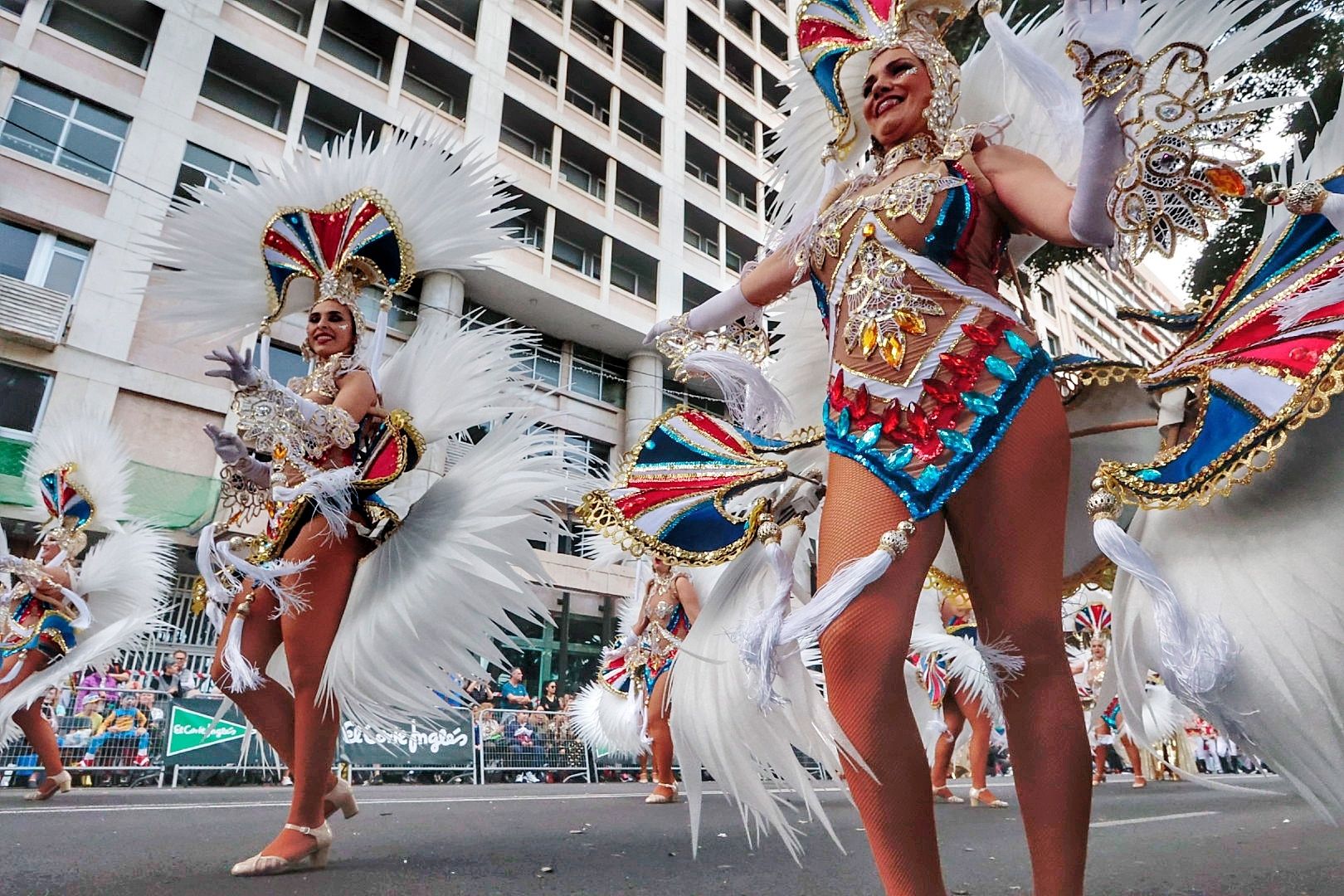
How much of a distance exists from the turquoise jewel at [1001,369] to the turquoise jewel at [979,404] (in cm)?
6

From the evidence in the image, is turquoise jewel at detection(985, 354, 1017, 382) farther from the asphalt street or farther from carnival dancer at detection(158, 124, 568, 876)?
carnival dancer at detection(158, 124, 568, 876)

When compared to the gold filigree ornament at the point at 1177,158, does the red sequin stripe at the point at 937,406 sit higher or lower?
lower

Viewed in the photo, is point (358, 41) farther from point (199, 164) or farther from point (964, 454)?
point (964, 454)

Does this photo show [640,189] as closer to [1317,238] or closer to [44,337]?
[44,337]

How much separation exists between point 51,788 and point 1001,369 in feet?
20.3

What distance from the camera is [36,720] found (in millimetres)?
5406

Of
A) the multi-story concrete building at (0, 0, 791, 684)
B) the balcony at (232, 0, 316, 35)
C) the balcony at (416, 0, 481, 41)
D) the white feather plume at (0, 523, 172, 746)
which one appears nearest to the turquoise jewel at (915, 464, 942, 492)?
the multi-story concrete building at (0, 0, 791, 684)

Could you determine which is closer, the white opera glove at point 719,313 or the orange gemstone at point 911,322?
the orange gemstone at point 911,322

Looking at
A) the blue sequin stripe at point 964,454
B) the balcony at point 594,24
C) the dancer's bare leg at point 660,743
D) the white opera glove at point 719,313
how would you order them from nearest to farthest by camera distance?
the blue sequin stripe at point 964,454, the white opera glove at point 719,313, the dancer's bare leg at point 660,743, the balcony at point 594,24

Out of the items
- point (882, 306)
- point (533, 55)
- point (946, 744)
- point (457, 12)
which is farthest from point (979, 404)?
point (533, 55)

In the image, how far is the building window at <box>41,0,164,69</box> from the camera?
1313 centimetres

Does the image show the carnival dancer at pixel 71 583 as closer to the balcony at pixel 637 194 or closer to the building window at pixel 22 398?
the building window at pixel 22 398

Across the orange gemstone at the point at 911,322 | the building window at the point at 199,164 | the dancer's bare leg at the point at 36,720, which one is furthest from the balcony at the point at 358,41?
the orange gemstone at the point at 911,322

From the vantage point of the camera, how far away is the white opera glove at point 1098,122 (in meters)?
1.31
